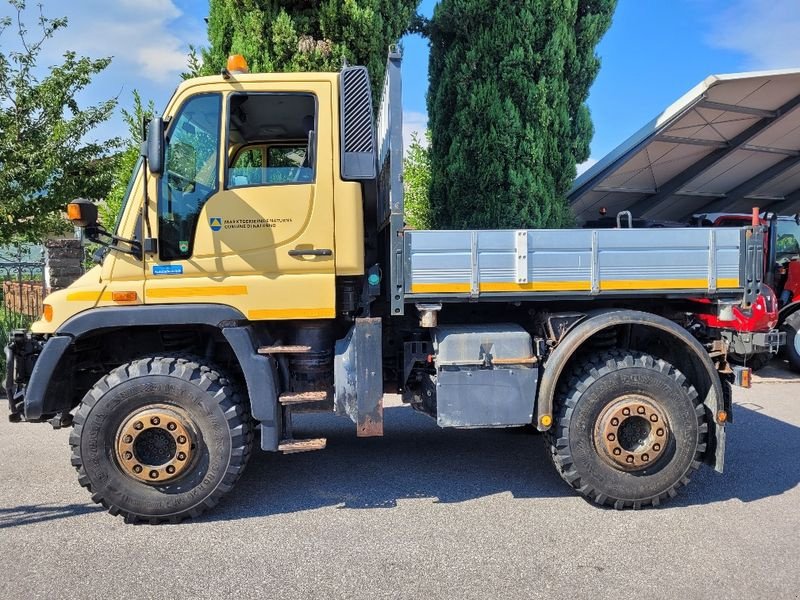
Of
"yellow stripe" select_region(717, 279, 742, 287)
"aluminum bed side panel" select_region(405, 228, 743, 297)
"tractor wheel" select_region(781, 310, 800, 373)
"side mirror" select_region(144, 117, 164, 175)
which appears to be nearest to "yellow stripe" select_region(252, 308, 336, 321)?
"aluminum bed side panel" select_region(405, 228, 743, 297)

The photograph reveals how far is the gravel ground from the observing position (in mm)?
2975

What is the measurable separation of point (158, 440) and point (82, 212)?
5.08ft

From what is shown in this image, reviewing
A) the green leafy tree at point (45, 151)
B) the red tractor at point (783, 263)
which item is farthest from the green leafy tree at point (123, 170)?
the red tractor at point (783, 263)

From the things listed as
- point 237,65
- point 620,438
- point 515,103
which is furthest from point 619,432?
point 515,103

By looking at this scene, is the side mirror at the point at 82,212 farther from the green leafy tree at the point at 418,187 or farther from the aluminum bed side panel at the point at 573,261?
the green leafy tree at the point at 418,187

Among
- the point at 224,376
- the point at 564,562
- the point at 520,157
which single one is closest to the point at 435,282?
the point at 224,376

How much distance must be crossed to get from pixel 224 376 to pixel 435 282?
1.57 meters

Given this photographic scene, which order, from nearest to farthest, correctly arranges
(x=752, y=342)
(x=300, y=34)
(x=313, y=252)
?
(x=313, y=252) → (x=752, y=342) → (x=300, y=34)

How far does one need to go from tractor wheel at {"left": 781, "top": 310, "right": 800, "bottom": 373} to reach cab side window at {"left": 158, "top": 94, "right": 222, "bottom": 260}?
30.3ft

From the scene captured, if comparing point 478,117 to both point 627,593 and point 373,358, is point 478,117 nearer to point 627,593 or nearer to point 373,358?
point 373,358

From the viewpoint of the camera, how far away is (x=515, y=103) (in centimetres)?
859

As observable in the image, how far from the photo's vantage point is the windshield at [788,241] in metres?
9.73

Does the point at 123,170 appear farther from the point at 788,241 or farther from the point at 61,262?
the point at 788,241

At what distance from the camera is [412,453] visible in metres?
5.06
